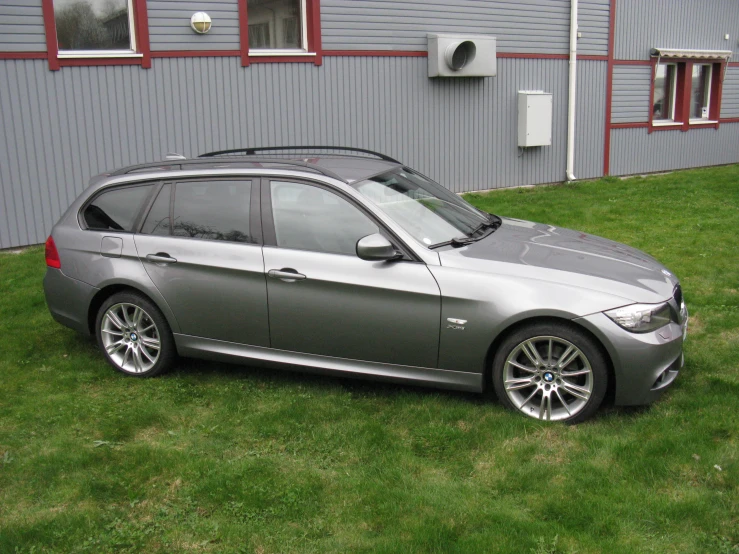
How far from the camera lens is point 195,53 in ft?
Answer: 36.2

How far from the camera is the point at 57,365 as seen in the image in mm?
6223

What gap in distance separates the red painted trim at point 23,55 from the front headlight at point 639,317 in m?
8.20

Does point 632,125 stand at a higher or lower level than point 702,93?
lower

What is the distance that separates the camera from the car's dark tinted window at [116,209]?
19.5 ft

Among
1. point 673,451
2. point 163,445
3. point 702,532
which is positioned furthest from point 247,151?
point 702,532

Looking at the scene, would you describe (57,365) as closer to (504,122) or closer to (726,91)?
(504,122)

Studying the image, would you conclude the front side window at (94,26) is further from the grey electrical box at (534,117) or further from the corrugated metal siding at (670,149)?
the corrugated metal siding at (670,149)

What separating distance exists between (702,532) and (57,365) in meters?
4.83

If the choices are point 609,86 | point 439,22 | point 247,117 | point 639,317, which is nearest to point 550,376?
point 639,317

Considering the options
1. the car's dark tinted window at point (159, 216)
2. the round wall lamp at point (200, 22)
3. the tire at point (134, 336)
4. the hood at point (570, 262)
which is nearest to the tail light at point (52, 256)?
the tire at point (134, 336)

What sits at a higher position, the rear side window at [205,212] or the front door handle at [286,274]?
the rear side window at [205,212]

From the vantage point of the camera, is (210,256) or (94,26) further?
(94,26)

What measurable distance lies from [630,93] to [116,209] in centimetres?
1358

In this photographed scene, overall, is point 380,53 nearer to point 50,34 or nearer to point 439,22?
point 439,22
